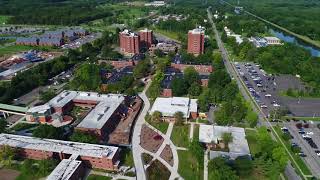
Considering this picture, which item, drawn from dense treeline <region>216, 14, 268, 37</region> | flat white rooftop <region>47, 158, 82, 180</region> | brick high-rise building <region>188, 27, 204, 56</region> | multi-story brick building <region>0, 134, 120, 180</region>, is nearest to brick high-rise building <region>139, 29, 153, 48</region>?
brick high-rise building <region>188, 27, 204, 56</region>

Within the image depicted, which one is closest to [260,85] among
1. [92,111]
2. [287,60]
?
[287,60]

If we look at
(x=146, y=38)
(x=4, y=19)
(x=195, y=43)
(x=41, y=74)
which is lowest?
(x=41, y=74)

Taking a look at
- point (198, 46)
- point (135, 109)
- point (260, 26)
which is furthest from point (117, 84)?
point (260, 26)

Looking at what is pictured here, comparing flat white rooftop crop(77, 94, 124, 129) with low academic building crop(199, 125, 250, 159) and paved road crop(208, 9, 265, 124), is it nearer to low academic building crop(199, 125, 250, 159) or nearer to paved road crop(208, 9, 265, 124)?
low academic building crop(199, 125, 250, 159)

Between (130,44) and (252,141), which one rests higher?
(130,44)

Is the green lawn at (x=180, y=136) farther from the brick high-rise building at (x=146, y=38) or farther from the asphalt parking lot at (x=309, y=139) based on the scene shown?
the brick high-rise building at (x=146, y=38)

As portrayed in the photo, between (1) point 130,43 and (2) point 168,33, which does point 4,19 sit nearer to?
(2) point 168,33

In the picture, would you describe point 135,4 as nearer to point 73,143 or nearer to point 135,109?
point 135,109
